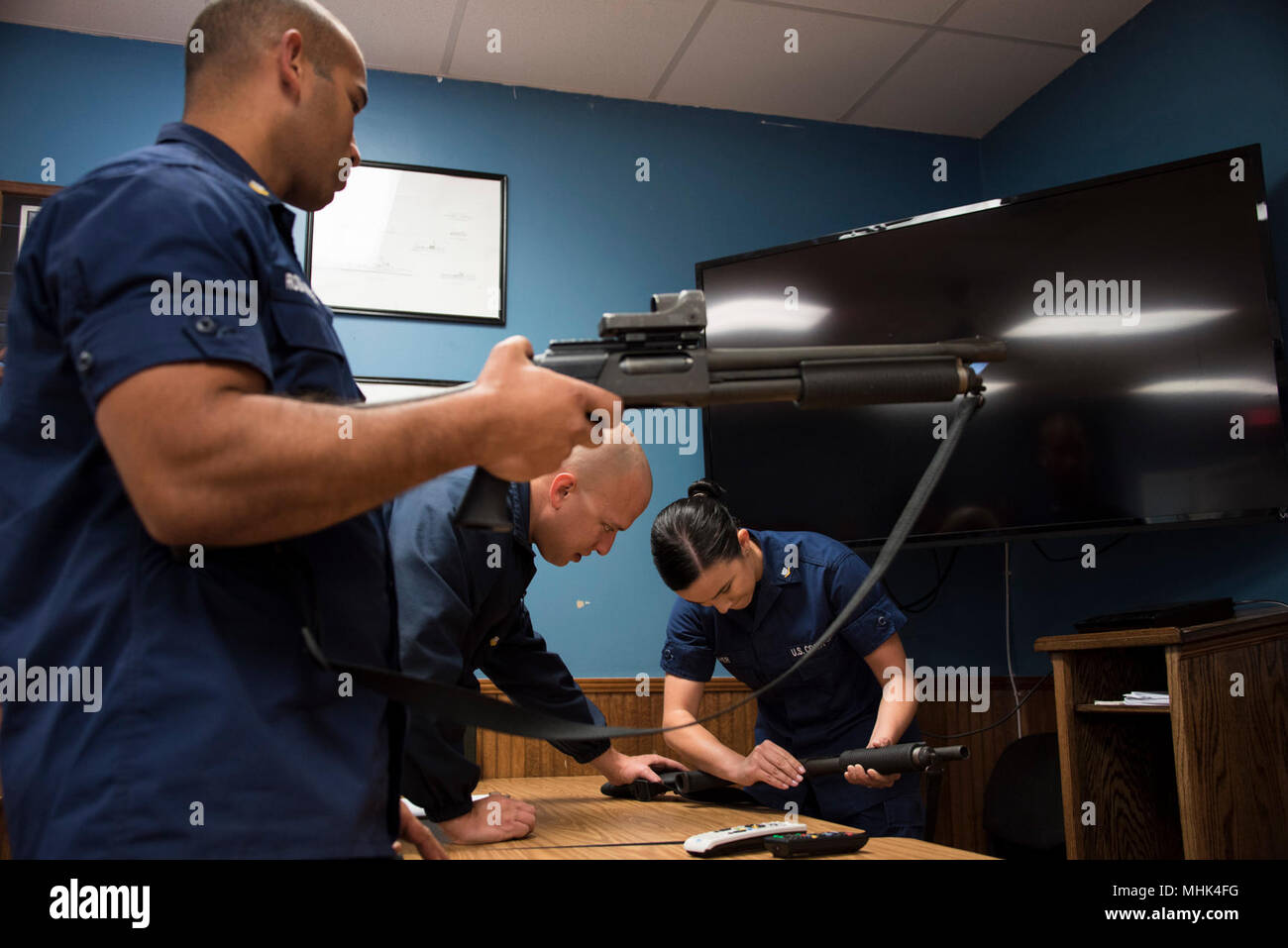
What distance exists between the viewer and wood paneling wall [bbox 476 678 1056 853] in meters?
2.95

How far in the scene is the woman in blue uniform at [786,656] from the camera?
89.1 inches

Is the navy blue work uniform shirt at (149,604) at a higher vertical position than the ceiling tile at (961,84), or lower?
lower

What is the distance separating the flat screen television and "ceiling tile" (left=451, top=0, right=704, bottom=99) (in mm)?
722

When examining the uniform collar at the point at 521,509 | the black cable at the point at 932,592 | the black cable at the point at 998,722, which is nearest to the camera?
the uniform collar at the point at 521,509

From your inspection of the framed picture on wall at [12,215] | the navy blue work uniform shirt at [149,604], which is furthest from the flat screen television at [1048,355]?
the navy blue work uniform shirt at [149,604]

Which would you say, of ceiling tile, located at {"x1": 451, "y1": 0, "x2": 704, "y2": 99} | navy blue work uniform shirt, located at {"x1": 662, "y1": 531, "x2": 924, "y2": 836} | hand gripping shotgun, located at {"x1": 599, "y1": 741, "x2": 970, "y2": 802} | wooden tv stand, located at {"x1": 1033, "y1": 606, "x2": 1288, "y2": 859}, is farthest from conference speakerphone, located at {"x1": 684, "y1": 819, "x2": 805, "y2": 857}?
ceiling tile, located at {"x1": 451, "y1": 0, "x2": 704, "y2": 99}

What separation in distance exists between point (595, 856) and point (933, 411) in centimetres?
199

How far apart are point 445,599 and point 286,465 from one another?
2.88 feet

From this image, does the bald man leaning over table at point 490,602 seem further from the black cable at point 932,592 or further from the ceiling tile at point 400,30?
the ceiling tile at point 400,30

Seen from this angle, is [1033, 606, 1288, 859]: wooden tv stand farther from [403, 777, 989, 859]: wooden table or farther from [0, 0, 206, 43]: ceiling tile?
[0, 0, 206, 43]: ceiling tile

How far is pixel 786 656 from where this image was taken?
2.48 metres

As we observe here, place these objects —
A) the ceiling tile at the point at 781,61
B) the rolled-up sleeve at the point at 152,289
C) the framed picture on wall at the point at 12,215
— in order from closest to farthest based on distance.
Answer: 1. the rolled-up sleeve at the point at 152,289
2. the framed picture on wall at the point at 12,215
3. the ceiling tile at the point at 781,61
